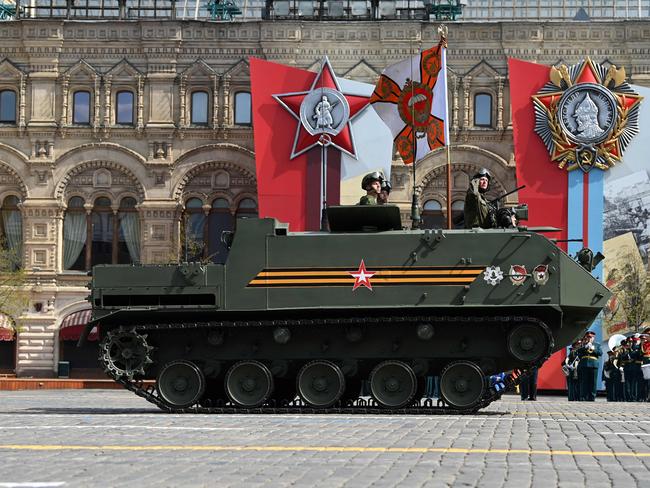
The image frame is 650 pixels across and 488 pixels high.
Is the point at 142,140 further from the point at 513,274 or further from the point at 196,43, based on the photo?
the point at 513,274

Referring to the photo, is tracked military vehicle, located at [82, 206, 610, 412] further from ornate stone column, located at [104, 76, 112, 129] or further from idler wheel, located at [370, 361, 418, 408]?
ornate stone column, located at [104, 76, 112, 129]

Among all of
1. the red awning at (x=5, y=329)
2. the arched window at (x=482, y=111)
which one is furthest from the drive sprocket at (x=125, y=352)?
the arched window at (x=482, y=111)

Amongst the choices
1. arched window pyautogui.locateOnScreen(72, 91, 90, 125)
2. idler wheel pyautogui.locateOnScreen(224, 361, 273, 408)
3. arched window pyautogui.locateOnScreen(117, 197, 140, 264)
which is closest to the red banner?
arched window pyautogui.locateOnScreen(117, 197, 140, 264)

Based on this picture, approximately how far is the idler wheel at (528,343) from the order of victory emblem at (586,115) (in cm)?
2609

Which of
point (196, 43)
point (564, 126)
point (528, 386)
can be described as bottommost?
point (528, 386)

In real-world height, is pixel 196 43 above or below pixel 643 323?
above

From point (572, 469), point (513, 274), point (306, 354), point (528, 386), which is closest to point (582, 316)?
point (513, 274)

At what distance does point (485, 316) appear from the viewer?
21109mm

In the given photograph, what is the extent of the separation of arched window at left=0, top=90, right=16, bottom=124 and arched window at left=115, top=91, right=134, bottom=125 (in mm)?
3916

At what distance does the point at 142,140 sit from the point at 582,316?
3372 cm

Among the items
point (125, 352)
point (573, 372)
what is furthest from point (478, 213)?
point (573, 372)

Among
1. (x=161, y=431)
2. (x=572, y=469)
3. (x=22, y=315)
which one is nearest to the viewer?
(x=572, y=469)

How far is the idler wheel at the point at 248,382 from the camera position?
842 inches

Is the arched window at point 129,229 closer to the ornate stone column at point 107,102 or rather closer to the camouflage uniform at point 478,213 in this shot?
the ornate stone column at point 107,102
